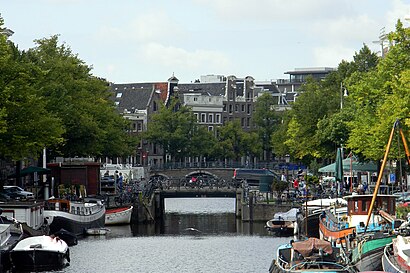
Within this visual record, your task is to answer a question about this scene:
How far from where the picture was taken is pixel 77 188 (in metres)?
98.6

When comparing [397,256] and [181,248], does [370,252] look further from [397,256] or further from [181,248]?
[181,248]

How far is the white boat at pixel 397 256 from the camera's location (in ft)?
150

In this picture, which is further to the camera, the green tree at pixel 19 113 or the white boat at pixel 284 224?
the white boat at pixel 284 224

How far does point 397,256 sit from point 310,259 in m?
4.62

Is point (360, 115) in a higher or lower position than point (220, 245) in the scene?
higher

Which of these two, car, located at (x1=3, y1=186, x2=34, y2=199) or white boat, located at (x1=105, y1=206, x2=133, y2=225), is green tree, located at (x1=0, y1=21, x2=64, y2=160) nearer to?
car, located at (x1=3, y1=186, x2=34, y2=199)

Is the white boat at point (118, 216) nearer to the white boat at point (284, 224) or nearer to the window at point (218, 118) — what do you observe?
the white boat at point (284, 224)

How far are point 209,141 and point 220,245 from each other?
287 feet

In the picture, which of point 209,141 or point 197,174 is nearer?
point 197,174

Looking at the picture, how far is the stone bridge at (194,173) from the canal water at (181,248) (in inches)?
1703

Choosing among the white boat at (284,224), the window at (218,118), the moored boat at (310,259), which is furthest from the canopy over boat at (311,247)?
the window at (218,118)

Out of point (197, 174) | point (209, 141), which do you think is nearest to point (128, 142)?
point (197, 174)

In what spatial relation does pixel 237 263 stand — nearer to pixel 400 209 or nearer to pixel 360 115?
pixel 400 209

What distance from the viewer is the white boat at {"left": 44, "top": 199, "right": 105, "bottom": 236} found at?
79375 mm
